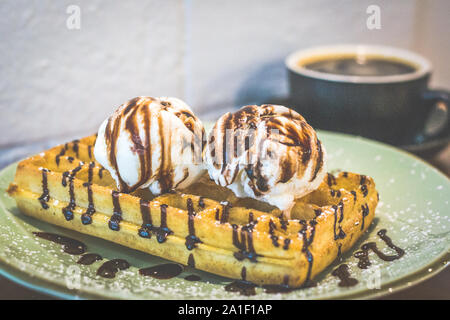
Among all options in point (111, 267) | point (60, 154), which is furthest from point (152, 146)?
point (60, 154)

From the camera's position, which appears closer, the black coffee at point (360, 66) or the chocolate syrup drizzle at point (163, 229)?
the chocolate syrup drizzle at point (163, 229)

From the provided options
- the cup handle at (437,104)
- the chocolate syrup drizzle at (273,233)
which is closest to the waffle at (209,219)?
the chocolate syrup drizzle at (273,233)

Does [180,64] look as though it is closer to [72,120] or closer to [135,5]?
[135,5]

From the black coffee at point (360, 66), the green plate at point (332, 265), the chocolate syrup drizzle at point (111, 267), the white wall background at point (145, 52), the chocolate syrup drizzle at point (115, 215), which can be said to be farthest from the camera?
the black coffee at point (360, 66)

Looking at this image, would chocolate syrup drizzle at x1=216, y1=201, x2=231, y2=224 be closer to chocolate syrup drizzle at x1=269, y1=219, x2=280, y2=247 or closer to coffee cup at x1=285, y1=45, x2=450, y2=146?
chocolate syrup drizzle at x1=269, y1=219, x2=280, y2=247

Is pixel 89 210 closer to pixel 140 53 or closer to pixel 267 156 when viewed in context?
pixel 267 156

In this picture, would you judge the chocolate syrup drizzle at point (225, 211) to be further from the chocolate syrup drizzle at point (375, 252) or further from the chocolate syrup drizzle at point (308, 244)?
the chocolate syrup drizzle at point (375, 252)

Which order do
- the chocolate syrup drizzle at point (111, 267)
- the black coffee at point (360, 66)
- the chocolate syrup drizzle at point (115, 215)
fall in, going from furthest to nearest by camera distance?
the black coffee at point (360, 66) → the chocolate syrup drizzle at point (115, 215) → the chocolate syrup drizzle at point (111, 267)
